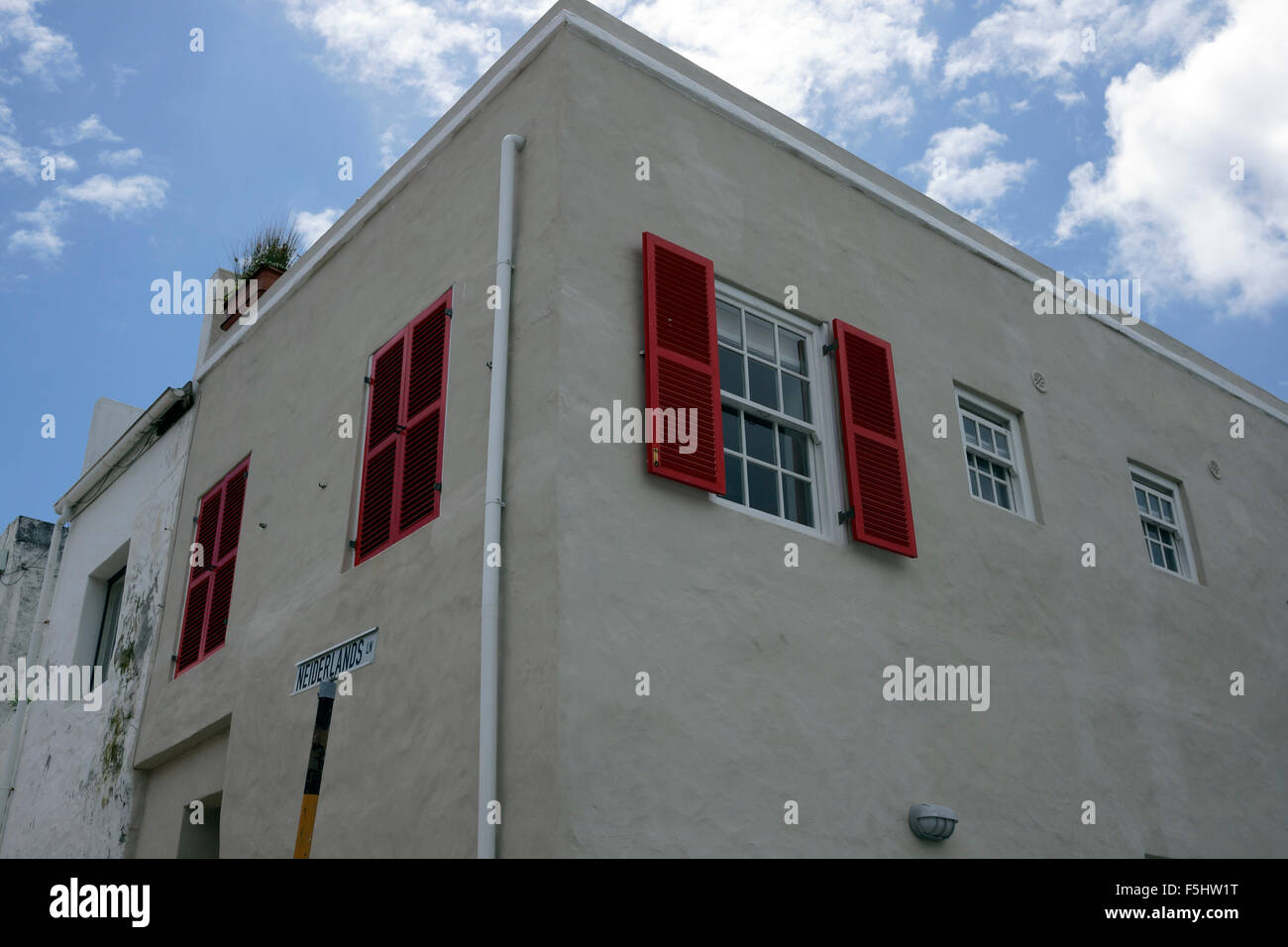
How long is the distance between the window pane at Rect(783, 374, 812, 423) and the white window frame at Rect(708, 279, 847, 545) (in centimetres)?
4

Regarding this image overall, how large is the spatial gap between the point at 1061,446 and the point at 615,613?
4.87 meters

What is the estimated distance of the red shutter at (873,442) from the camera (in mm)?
8234

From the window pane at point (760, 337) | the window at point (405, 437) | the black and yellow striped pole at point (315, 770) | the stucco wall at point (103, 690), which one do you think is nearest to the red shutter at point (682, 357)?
the window pane at point (760, 337)

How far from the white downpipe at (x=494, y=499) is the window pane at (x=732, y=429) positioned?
1.44 m

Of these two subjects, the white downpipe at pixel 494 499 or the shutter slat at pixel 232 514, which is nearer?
the white downpipe at pixel 494 499

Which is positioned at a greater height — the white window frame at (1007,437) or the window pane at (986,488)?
the white window frame at (1007,437)

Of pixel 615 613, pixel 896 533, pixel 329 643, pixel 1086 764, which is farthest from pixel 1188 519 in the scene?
pixel 329 643

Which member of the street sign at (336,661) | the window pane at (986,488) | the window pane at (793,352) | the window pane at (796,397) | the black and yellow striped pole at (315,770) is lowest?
the black and yellow striped pole at (315,770)

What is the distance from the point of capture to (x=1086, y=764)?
8.74 meters

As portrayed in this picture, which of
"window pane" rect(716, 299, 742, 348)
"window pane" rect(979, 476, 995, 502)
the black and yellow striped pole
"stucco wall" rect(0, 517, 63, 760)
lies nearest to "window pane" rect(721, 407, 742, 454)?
"window pane" rect(716, 299, 742, 348)

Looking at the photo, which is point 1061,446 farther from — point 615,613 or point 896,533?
point 615,613

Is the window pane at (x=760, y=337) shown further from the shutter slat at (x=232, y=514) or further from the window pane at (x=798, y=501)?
the shutter slat at (x=232, y=514)

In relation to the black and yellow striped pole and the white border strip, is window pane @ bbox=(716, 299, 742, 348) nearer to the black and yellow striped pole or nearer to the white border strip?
the white border strip
